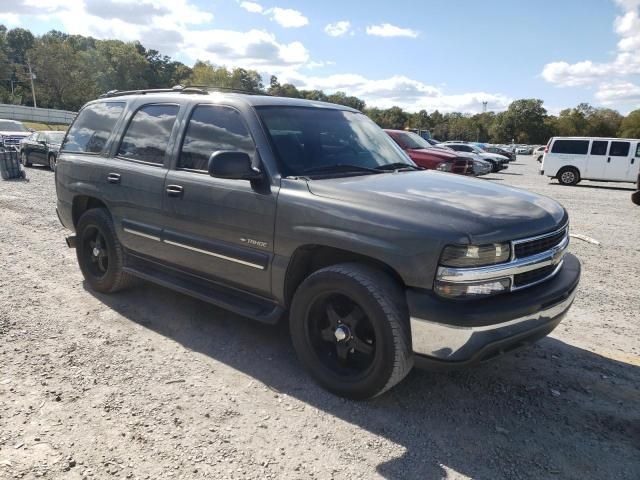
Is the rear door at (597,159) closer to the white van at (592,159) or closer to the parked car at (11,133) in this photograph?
the white van at (592,159)

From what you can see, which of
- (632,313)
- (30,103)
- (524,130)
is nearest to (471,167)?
(632,313)

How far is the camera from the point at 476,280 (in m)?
2.65

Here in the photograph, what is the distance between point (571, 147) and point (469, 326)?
65.0ft

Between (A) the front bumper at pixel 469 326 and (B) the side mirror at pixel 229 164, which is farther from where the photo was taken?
(B) the side mirror at pixel 229 164

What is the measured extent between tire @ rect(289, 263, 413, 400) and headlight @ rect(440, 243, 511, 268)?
0.36 meters

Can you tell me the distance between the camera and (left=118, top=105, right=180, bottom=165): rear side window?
4.12 meters

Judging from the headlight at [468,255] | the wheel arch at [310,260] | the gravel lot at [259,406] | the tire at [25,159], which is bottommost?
the gravel lot at [259,406]

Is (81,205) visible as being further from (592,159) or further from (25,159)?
(592,159)

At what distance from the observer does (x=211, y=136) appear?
12.4ft

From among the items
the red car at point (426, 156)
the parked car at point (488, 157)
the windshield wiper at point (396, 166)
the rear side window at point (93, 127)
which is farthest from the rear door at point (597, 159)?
the rear side window at point (93, 127)

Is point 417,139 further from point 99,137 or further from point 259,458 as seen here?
point 259,458

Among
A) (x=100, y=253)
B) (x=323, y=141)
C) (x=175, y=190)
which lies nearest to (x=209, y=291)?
(x=175, y=190)

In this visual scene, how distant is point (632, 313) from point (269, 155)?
3.84 meters

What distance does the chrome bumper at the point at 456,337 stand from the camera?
2.61 meters
